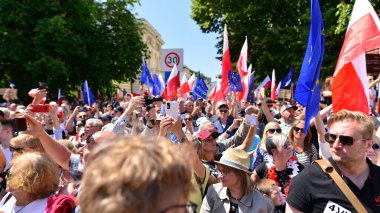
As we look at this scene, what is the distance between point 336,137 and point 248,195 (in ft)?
3.55

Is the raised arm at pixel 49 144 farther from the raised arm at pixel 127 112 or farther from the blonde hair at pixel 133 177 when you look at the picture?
the blonde hair at pixel 133 177

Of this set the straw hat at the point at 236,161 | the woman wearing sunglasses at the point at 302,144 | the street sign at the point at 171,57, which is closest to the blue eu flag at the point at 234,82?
the street sign at the point at 171,57

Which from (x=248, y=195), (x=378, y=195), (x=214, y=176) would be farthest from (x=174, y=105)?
(x=378, y=195)

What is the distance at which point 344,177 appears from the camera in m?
2.90

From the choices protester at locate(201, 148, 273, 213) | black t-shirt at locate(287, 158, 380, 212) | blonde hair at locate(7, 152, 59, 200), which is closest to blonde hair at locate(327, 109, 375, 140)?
black t-shirt at locate(287, 158, 380, 212)

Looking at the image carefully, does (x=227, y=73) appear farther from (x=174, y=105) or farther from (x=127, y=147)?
(x=127, y=147)

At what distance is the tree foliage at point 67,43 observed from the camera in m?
23.9

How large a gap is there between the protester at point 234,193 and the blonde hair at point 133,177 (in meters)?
2.37

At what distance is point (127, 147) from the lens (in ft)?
4.75

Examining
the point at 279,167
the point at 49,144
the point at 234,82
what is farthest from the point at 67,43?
the point at 279,167

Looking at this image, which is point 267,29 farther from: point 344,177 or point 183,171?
point 183,171

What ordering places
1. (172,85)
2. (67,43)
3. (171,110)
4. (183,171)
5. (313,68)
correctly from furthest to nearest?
(67,43), (172,85), (313,68), (171,110), (183,171)

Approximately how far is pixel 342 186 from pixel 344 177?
0.11 meters

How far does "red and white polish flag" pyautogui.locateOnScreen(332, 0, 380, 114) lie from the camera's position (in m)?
4.61
